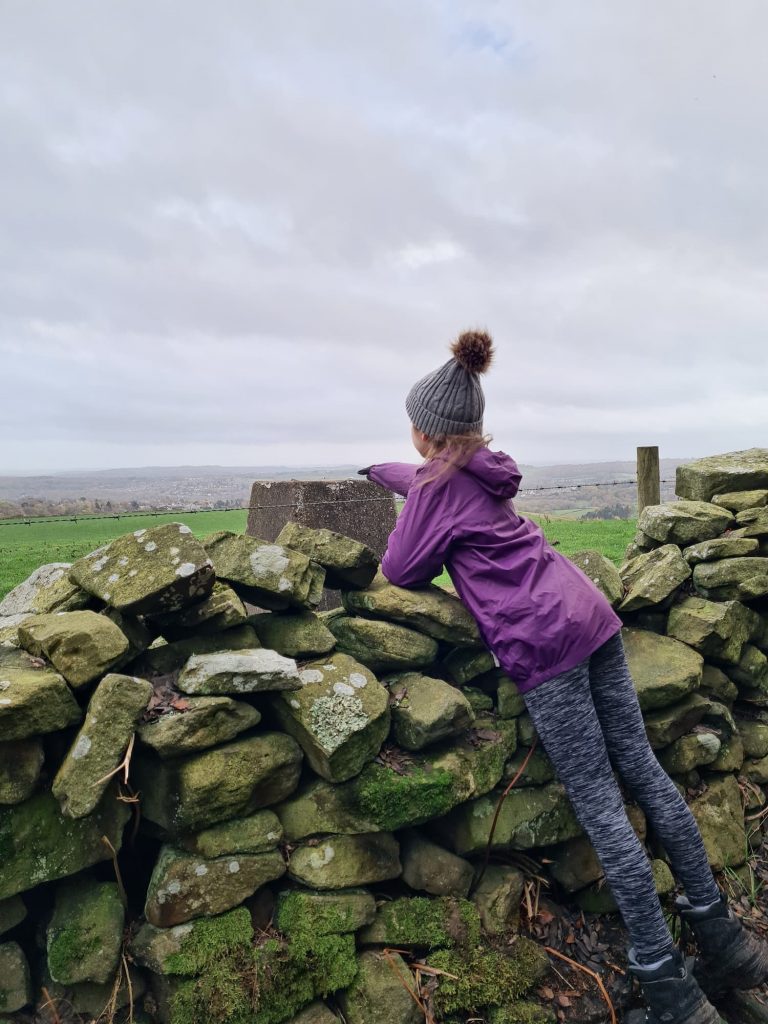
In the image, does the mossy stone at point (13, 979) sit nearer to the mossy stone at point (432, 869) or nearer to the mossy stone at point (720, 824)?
the mossy stone at point (432, 869)

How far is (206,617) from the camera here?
3.81 metres

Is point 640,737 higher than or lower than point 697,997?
higher

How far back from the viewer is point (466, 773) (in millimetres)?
3975

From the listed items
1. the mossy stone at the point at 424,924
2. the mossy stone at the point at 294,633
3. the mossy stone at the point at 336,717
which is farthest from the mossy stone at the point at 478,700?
the mossy stone at the point at 424,924

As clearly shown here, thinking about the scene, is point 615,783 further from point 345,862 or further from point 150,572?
point 150,572

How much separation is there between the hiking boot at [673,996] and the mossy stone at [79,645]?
3384mm

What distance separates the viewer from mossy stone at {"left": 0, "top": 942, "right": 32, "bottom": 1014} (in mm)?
3229

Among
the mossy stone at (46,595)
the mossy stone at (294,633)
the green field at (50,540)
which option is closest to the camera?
the mossy stone at (46,595)

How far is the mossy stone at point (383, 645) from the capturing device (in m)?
4.25

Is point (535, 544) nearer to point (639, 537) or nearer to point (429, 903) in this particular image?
point (429, 903)

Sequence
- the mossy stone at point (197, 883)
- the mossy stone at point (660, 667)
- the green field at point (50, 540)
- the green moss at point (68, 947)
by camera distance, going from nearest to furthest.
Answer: the green moss at point (68, 947), the mossy stone at point (197, 883), the mossy stone at point (660, 667), the green field at point (50, 540)

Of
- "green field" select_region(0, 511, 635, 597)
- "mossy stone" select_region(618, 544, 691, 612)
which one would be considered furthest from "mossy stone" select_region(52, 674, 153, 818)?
"mossy stone" select_region(618, 544, 691, 612)

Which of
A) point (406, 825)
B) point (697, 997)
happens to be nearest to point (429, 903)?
point (406, 825)

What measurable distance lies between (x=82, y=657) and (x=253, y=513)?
2.86 m
